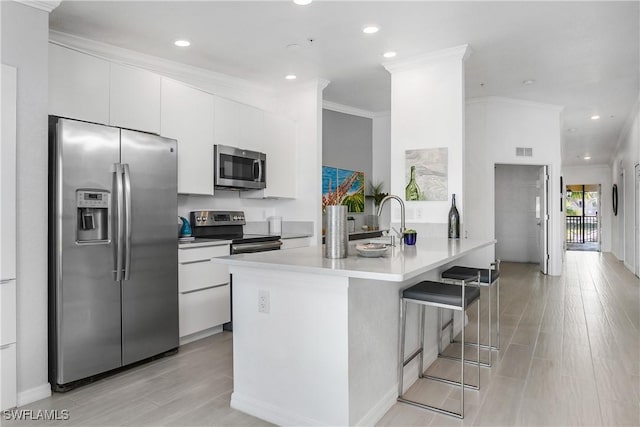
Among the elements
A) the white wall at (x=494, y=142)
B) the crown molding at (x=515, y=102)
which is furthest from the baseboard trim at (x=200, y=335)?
the crown molding at (x=515, y=102)

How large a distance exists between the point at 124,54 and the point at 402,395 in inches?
150

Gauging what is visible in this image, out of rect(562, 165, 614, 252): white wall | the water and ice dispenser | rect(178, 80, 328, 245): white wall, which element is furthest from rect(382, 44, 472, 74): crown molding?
rect(562, 165, 614, 252): white wall

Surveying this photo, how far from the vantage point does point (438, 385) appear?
2.71 m

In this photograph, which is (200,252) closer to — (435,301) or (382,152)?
(435,301)

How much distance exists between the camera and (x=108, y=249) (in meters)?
2.82

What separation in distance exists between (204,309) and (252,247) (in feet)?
2.45

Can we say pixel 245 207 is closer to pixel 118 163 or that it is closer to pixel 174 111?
pixel 174 111

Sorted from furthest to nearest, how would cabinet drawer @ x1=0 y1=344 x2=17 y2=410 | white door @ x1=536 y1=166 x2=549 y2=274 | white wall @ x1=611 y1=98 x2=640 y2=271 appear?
white wall @ x1=611 y1=98 x2=640 y2=271 < white door @ x1=536 y1=166 x2=549 y2=274 < cabinet drawer @ x1=0 y1=344 x2=17 y2=410

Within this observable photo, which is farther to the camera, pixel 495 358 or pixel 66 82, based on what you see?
pixel 495 358

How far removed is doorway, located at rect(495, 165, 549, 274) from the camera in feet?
29.6

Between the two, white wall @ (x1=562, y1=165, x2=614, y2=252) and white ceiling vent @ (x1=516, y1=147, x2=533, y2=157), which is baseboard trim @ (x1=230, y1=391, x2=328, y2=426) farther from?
white wall @ (x1=562, y1=165, x2=614, y2=252)

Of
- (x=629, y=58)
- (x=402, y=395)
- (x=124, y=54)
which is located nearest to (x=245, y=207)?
(x=124, y=54)

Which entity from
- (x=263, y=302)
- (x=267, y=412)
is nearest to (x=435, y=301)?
(x=263, y=302)

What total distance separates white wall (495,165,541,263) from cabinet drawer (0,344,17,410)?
9.03m
